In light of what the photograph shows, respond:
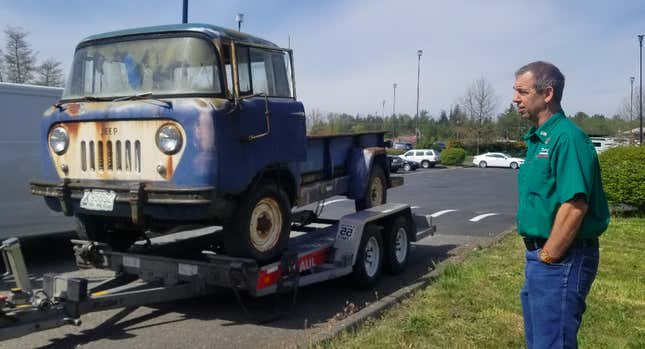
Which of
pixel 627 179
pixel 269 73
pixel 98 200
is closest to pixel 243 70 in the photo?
pixel 269 73

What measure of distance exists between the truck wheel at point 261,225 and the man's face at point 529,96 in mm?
2835

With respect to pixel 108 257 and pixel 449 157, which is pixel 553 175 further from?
pixel 449 157

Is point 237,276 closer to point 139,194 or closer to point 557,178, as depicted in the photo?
point 139,194

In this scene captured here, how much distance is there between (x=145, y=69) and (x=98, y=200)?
1.23 meters

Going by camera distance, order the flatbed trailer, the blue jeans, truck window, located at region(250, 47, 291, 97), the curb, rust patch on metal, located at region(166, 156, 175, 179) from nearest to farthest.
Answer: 1. the blue jeans
2. the flatbed trailer
3. the curb
4. rust patch on metal, located at region(166, 156, 175, 179)
5. truck window, located at region(250, 47, 291, 97)

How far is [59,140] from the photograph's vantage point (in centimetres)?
563

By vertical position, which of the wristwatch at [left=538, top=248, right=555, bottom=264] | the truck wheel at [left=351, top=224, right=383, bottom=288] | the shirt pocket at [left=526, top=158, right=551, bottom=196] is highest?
the shirt pocket at [left=526, top=158, right=551, bottom=196]

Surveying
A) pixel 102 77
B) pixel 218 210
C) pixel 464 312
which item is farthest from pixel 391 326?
pixel 102 77

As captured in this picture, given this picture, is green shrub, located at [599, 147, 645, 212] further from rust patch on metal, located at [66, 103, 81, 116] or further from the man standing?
rust patch on metal, located at [66, 103, 81, 116]

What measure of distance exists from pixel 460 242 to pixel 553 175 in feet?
25.2

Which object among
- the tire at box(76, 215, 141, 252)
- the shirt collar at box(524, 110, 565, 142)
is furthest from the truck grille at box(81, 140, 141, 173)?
the shirt collar at box(524, 110, 565, 142)

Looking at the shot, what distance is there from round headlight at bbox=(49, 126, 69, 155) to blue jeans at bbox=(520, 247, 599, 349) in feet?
13.8

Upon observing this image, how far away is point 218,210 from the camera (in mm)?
5180

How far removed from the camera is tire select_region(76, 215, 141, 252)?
20.2 ft
